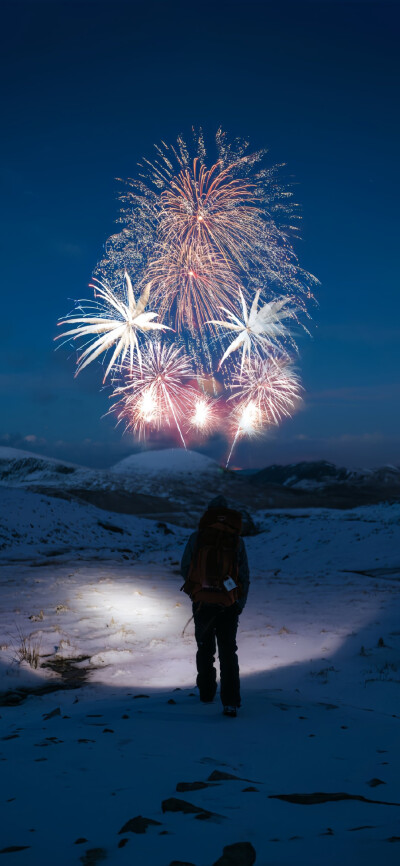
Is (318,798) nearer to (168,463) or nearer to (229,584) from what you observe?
(229,584)

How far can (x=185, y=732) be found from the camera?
4191 mm

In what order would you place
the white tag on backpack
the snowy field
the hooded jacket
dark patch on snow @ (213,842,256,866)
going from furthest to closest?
the hooded jacket
the white tag on backpack
the snowy field
dark patch on snow @ (213,842,256,866)

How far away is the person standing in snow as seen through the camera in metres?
5.24

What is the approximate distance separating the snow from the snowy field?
387ft

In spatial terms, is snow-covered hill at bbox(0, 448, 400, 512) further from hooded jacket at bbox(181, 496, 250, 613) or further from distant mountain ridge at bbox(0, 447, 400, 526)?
hooded jacket at bbox(181, 496, 250, 613)

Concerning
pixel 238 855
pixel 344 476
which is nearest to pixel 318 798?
pixel 238 855

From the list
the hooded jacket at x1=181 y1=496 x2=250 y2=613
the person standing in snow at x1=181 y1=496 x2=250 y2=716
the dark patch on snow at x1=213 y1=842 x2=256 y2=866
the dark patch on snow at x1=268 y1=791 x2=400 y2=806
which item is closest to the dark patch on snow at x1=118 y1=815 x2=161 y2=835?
the dark patch on snow at x1=213 y1=842 x2=256 y2=866

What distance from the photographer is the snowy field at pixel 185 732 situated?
2.50 metres

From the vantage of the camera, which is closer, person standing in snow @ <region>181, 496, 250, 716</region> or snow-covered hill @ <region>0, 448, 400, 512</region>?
person standing in snow @ <region>181, 496, 250, 716</region>

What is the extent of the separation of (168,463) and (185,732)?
136238 mm

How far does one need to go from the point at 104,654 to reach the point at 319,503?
358 feet

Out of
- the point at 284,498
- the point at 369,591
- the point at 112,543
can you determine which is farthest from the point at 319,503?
the point at 369,591

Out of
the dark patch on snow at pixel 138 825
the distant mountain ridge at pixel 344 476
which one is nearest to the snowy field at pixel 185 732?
the dark patch on snow at pixel 138 825

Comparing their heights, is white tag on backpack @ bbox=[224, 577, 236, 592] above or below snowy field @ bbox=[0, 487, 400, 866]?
above
